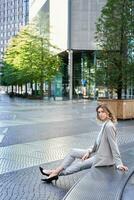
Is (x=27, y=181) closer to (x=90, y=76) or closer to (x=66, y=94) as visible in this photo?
(x=90, y=76)

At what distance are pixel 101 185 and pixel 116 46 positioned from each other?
68.5ft

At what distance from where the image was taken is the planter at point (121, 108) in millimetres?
25594

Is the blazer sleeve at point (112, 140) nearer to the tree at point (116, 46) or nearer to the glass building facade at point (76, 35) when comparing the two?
the tree at point (116, 46)

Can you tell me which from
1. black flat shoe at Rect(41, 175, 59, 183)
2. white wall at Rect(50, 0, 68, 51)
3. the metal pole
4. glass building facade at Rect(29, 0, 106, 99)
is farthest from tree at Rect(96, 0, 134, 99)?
white wall at Rect(50, 0, 68, 51)

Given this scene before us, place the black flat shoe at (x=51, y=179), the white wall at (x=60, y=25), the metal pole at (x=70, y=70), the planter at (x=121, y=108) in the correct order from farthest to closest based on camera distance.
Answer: the white wall at (x=60, y=25) → the metal pole at (x=70, y=70) → the planter at (x=121, y=108) → the black flat shoe at (x=51, y=179)

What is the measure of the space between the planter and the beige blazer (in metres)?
17.5

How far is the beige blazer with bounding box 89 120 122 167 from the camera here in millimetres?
7902

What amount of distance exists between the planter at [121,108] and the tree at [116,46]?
38.5 inches

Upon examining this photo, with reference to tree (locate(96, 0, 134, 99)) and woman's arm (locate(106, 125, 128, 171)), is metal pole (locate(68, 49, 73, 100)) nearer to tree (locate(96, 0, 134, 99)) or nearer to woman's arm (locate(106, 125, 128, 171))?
tree (locate(96, 0, 134, 99))

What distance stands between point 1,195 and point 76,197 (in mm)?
Answer: 1838

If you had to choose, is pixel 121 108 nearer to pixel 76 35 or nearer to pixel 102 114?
pixel 102 114

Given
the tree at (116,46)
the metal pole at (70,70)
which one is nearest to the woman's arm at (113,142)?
the tree at (116,46)

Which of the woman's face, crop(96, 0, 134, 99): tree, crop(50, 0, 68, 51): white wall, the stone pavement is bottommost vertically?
the stone pavement

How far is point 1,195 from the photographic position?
301 inches
